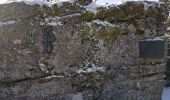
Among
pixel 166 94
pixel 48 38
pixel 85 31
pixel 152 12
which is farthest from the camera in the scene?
pixel 166 94

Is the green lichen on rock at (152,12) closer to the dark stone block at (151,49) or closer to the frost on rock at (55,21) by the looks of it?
the dark stone block at (151,49)

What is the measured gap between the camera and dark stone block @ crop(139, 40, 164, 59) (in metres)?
4.53

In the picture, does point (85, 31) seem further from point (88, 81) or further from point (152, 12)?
point (152, 12)

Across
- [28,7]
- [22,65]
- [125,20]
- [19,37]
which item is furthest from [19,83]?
[125,20]

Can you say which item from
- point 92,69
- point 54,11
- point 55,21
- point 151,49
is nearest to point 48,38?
point 55,21

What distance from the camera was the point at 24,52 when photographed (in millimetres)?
3977

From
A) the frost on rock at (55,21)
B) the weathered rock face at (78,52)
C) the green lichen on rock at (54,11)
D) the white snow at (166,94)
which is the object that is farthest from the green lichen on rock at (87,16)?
the white snow at (166,94)

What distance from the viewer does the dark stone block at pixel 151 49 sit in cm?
453

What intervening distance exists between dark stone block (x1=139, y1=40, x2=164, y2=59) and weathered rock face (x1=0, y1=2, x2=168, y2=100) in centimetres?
6

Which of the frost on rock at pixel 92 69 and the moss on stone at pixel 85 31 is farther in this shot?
the frost on rock at pixel 92 69

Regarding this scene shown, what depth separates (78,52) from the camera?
423cm

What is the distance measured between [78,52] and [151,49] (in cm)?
95

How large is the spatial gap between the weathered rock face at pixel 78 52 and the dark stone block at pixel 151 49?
0.20ft

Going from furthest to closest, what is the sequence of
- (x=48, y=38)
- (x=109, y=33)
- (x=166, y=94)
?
(x=166, y=94)
(x=109, y=33)
(x=48, y=38)
